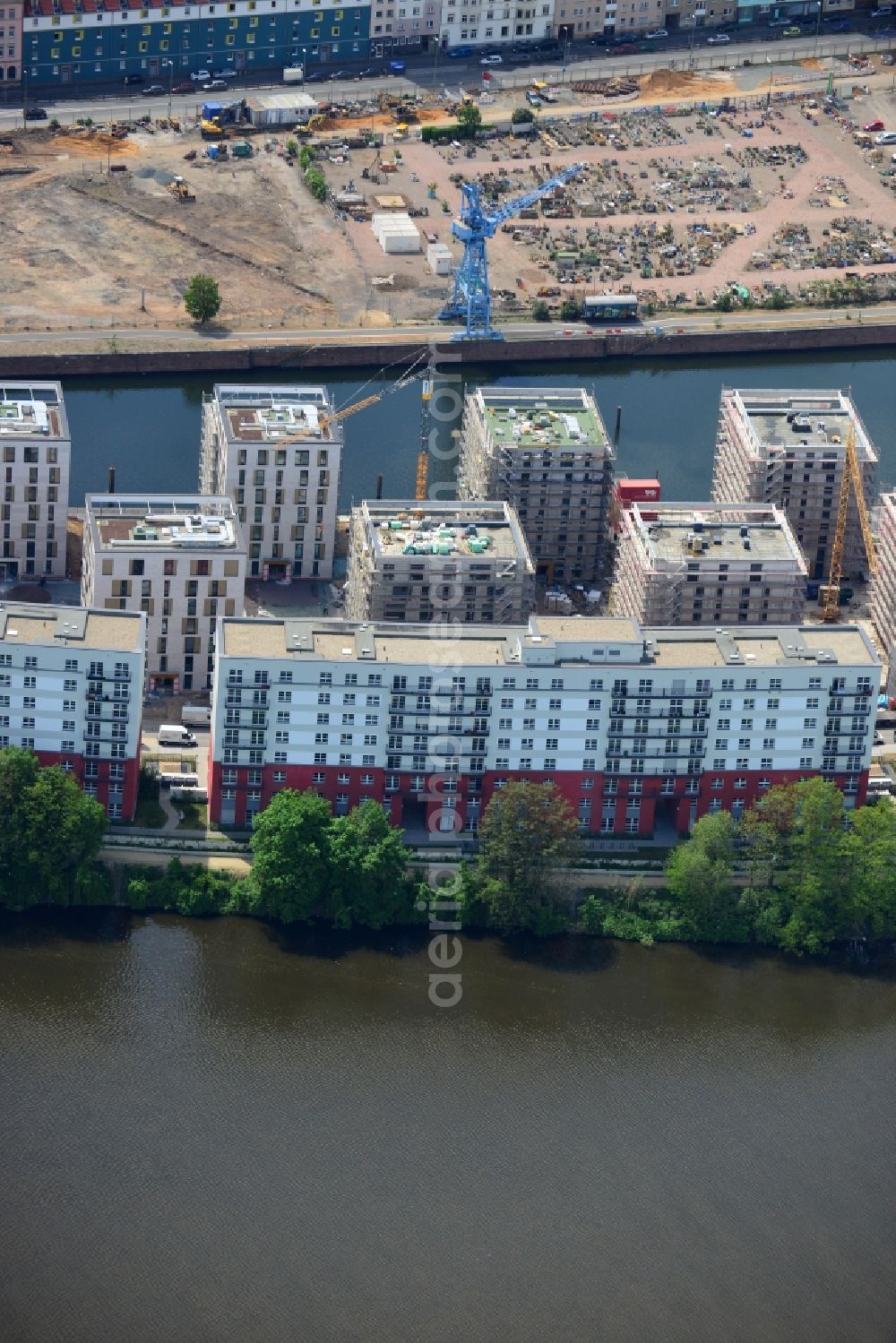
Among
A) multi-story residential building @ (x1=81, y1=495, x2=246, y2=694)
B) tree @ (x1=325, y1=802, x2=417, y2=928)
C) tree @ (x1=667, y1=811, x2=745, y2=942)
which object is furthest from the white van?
tree @ (x1=667, y1=811, x2=745, y2=942)

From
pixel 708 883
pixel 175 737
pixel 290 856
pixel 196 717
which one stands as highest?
pixel 196 717

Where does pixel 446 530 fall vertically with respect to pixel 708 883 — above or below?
above

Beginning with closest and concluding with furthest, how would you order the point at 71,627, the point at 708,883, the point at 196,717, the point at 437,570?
the point at 708,883 < the point at 71,627 < the point at 196,717 < the point at 437,570

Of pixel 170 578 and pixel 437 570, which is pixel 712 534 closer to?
pixel 437 570

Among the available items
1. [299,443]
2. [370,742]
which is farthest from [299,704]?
[299,443]

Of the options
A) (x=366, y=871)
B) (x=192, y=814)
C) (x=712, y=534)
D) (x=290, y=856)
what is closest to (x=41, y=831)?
(x=192, y=814)

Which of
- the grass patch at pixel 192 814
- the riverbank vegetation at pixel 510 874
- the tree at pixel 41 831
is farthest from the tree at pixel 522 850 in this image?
the tree at pixel 41 831

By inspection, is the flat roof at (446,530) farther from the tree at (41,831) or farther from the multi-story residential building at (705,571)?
the tree at (41,831)
